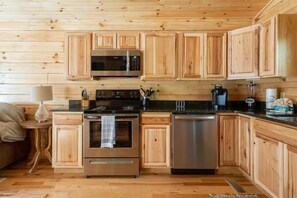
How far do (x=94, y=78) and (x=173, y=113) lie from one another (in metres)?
1.39

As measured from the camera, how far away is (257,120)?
297 cm

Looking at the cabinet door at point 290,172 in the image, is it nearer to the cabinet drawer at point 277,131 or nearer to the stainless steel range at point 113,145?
the cabinet drawer at point 277,131

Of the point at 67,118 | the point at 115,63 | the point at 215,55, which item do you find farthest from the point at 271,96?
the point at 67,118

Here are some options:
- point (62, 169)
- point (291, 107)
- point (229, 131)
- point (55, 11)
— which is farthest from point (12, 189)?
point (291, 107)

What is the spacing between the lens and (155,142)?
3588mm

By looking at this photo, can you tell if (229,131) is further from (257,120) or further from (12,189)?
(12,189)

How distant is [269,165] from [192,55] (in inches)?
75.4

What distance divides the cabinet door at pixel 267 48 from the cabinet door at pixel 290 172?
1.07m

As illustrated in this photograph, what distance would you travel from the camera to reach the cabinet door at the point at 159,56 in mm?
3867

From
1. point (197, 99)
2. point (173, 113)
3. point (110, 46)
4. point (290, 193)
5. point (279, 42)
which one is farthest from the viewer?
point (197, 99)

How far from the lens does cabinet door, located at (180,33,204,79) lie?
3.87 m

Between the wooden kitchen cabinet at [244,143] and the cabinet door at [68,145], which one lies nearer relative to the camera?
the wooden kitchen cabinet at [244,143]

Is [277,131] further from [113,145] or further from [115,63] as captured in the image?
[115,63]

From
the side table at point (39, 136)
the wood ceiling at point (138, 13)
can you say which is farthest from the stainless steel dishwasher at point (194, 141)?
the side table at point (39, 136)
